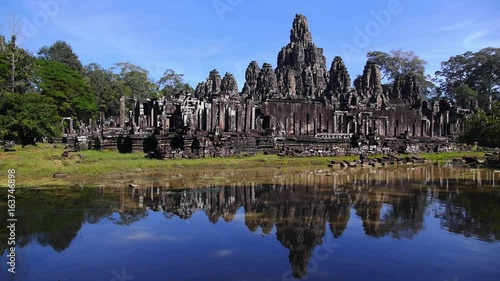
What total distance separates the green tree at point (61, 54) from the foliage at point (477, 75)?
64894 mm

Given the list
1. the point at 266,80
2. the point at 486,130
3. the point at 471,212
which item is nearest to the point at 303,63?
the point at 266,80

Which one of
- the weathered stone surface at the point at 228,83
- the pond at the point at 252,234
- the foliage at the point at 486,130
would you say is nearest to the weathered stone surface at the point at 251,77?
the weathered stone surface at the point at 228,83

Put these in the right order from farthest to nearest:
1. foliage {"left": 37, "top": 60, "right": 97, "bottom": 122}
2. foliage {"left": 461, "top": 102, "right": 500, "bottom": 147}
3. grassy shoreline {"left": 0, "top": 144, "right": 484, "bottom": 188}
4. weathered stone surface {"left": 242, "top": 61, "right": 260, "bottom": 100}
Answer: weathered stone surface {"left": 242, "top": 61, "right": 260, "bottom": 100}
foliage {"left": 37, "top": 60, "right": 97, "bottom": 122}
foliage {"left": 461, "top": 102, "right": 500, "bottom": 147}
grassy shoreline {"left": 0, "top": 144, "right": 484, "bottom": 188}

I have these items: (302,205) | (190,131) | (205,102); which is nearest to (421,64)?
(205,102)

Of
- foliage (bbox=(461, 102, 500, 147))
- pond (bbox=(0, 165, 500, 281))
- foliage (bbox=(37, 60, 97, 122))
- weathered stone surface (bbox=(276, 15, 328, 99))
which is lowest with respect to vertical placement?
pond (bbox=(0, 165, 500, 281))

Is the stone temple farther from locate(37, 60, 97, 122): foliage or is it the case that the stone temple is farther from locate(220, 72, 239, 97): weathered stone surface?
locate(37, 60, 97, 122): foliage

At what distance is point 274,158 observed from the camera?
24.5 m

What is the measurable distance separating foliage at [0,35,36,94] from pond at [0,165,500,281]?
2562 cm

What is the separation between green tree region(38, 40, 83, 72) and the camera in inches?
2448

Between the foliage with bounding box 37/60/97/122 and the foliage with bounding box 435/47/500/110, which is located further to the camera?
the foliage with bounding box 435/47/500/110

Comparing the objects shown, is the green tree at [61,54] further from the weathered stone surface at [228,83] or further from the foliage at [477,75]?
the foliage at [477,75]

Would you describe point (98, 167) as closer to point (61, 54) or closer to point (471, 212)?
point (471, 212)

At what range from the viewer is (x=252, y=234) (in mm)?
8430

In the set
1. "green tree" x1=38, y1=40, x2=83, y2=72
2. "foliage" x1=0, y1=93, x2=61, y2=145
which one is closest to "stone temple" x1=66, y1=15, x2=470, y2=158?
"foliage" x1=0, y1=93, x2=61, y2=145
